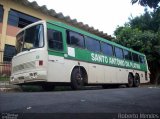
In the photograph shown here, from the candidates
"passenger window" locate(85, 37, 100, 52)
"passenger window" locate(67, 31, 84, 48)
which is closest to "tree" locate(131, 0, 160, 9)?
"passenger window" locate(67, 31, 84, 48)

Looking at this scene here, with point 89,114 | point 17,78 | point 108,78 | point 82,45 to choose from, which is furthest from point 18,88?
point 89,114

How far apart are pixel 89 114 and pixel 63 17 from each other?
17340 millimetres

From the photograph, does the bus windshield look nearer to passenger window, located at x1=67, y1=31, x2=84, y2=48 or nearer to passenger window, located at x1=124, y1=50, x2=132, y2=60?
Result: passenger window, located at x1=67, y1=31, x2=84, y2=48

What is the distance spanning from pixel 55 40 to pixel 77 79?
6.46 ft

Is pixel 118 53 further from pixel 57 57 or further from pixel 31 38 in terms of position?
pixel 31 38

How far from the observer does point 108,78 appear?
14.9 metres

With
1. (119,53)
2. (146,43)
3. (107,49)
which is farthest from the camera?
(146,43)

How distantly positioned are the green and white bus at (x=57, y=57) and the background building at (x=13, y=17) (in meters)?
6.13

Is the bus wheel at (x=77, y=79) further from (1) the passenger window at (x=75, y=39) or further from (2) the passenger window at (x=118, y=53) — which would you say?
(2) the passenger window at (x=118, y=53)

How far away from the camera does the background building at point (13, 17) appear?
709 inches

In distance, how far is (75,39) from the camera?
12.4m

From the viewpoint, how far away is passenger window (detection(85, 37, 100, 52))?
1342cm

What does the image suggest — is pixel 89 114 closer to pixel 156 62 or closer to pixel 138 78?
pixel 138 78

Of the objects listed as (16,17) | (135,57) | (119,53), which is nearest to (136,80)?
(135,57)
